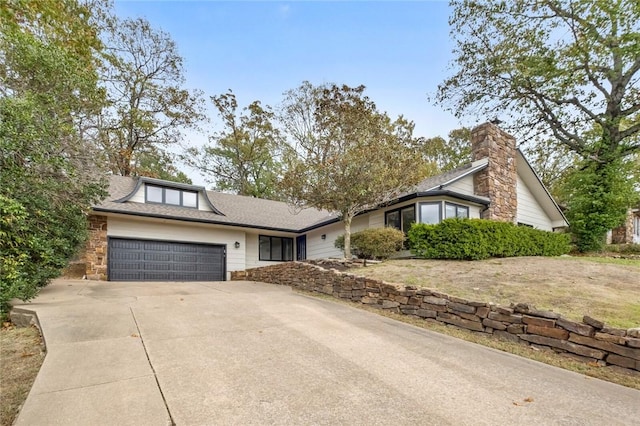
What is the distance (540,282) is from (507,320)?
103 inches

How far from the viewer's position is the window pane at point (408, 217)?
12.1 meters

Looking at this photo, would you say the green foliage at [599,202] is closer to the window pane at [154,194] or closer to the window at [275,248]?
the window at [275,248]

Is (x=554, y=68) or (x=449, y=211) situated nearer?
(x=449, y=211)

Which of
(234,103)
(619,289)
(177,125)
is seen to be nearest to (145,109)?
(177,125)

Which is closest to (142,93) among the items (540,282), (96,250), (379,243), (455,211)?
(96,250)

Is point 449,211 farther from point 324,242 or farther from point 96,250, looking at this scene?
point 96,250

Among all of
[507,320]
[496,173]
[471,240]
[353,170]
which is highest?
[496,173]

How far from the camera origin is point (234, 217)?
15391mm

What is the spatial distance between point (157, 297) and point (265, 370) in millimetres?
5441

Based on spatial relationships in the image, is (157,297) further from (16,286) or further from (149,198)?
(149,198)

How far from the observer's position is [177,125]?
2134cm

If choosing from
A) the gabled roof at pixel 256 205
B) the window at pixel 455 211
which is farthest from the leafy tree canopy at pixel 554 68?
the window at pixel 455 211

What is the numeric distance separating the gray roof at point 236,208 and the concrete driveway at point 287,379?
288 inches

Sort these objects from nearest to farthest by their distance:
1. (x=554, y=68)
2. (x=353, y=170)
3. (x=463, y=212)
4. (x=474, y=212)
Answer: (x=353, y=170) → (x=463, y=212) → (x=474, y=212) → (x=554, y=68)
